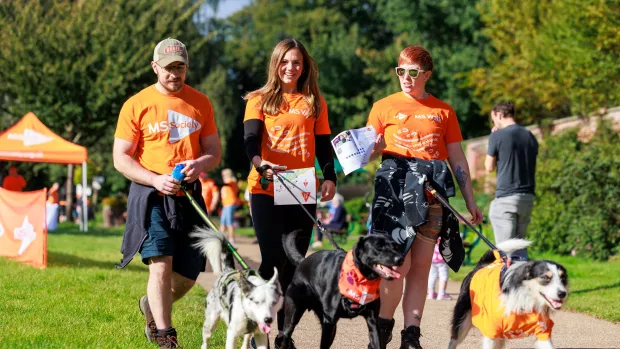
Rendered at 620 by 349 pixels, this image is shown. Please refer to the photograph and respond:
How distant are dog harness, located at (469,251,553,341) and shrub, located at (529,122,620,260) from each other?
9.71m

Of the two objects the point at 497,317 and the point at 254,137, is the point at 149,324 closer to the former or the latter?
the point at 254,137

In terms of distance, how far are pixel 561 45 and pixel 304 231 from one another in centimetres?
1418

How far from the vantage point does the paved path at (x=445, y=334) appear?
→ 708 cm

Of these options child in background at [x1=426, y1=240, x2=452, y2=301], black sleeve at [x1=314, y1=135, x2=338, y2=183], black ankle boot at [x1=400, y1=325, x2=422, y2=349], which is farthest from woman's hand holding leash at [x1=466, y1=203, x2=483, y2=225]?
child in background at [x1=426, y1=240, x2=452, y2=301]

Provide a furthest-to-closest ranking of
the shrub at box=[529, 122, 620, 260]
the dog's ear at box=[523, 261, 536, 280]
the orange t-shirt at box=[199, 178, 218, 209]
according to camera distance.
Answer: the orange t-shirt at box=[199, 178, 218, 209]
the shrub at box=[529, 122, 620, 260]
the dog's ear at box=[523, 261, 536, 280]

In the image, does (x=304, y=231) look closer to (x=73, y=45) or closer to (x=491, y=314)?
(x=491, y=314)

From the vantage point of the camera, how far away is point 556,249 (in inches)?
635

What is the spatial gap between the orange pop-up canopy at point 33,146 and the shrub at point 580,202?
9907 mm

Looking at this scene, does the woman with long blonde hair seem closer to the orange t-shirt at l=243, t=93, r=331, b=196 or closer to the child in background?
the orange t-shirt at l=243, t=93, r=331, b=196

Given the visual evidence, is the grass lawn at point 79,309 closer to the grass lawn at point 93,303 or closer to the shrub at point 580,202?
the grass lawn at point 93,303

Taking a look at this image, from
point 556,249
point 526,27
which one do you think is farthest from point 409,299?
point 526,27

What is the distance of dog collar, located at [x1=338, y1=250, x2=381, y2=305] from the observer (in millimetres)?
5312

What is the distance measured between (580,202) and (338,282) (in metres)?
10.7

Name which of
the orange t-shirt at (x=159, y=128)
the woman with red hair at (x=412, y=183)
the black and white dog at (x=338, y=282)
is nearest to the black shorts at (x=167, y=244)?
the orange t-shirt at (x=159, y=128)
